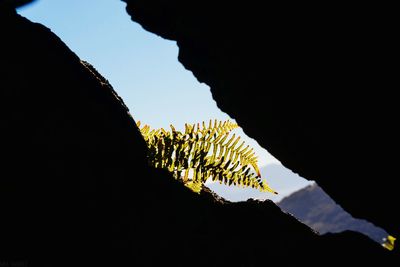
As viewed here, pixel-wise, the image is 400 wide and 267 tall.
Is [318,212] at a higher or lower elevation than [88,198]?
higher

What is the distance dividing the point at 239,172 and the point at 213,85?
122cm

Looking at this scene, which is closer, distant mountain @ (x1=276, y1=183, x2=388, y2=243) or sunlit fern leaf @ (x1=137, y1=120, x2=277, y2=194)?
sunlit fern leaf @ (x1=137, y1=120, x2=277, y2=194)

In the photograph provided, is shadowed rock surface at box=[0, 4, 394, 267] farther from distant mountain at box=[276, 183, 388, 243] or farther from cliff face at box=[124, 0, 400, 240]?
distant mountain at box=[276, 183, 388, 243]

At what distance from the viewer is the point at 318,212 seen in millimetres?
64625

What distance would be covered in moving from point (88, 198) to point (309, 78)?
56.3 inches

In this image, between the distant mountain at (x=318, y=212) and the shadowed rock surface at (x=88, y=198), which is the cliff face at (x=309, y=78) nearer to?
the shadowed rock surface at (x=88, y=198)

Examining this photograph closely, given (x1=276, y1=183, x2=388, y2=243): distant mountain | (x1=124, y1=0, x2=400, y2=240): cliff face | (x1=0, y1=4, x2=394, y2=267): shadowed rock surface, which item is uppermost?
(x1=276, y1=183, x2=388, y2=243): distant mountain

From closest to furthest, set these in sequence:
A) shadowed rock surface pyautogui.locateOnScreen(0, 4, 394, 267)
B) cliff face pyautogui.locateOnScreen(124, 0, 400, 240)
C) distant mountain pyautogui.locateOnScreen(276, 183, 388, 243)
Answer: cliff face pyautogui.locateOnScreen(124, 0, 400, 240)
shadowed rock surface pyautogui.locateOnScreen(0, 4, 394, 267)
distant mountain pyautogui.locateOnScreen(276, 183, 388, 243)

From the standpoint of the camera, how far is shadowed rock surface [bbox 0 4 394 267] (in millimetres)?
1906

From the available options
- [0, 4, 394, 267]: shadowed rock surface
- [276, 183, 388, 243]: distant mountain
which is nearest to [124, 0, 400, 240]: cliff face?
[0, 4, 394, 267]: shadowed rock surface

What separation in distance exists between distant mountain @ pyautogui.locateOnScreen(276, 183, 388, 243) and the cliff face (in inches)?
2185

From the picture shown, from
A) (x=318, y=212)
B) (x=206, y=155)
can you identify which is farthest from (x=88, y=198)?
(x=318, y=212)

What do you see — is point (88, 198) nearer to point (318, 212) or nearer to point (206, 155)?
point (206, 155)

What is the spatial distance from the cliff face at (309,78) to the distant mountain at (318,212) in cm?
5551
